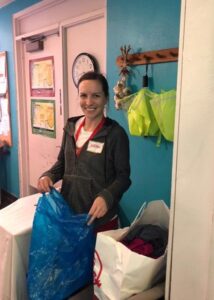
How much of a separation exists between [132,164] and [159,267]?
1.12m

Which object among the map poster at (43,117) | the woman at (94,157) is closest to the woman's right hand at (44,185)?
the woman at (94,157)

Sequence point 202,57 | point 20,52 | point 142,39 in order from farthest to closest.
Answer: point 20,52 → point 142,39 → point 202,57

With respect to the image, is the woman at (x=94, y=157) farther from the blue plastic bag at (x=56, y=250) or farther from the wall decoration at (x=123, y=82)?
the wall decoration at (x=123, y=82)

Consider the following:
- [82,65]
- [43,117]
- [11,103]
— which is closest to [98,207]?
[82,65]

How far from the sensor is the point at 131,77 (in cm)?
200

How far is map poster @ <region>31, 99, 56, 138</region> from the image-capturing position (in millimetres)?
2973

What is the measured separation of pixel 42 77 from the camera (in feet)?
9.90

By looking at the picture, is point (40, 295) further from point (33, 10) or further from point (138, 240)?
point (33, 10)

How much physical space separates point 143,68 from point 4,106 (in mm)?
2360

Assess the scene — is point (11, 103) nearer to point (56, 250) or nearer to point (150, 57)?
point (150, 57)

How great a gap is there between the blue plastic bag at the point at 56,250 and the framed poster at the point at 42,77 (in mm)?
1877

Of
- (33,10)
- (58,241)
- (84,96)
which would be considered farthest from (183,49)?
(33,10)

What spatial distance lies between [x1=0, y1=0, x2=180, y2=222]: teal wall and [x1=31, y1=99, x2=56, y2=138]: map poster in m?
0.99

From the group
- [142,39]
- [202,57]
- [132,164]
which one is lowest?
[132,164]
